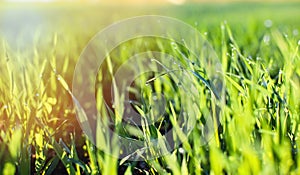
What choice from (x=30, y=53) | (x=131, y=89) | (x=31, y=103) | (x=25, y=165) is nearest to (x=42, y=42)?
(x=30, y=53)

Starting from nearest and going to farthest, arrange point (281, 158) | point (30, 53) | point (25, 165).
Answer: point (281, 158) → point (25, 165) → point (30, 53)

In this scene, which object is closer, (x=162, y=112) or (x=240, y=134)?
(x=240, y=134)

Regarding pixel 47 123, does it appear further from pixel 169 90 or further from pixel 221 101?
pixel 221 101

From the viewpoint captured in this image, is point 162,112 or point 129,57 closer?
point 162,112

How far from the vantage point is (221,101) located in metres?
0.94

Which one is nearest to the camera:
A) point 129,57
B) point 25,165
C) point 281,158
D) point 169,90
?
point 281,158

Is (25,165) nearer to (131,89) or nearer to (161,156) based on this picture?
(161,156)

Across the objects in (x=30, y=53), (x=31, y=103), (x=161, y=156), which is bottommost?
(x=161, y=156)

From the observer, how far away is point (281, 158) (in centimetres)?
75

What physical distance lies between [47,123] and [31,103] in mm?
70

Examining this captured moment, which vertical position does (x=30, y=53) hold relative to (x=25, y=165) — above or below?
above

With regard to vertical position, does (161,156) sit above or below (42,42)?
below

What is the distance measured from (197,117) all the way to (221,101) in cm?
10

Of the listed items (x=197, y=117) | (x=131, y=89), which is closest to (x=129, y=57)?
(x=131, y=89)
